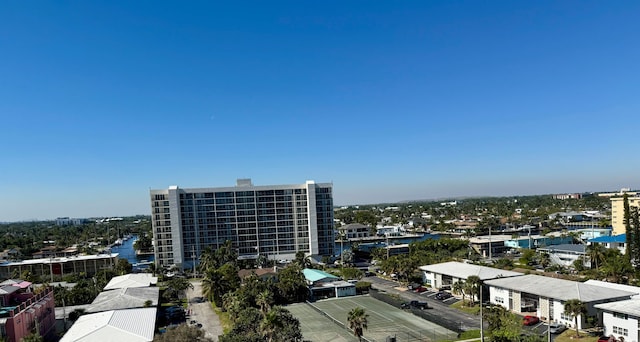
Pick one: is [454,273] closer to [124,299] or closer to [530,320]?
[530,320]

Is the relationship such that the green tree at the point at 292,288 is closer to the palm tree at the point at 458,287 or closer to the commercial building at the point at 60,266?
the palm tree at the point at 458,287

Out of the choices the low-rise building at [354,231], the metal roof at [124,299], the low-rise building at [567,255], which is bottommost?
the low-rise building at [354,231]

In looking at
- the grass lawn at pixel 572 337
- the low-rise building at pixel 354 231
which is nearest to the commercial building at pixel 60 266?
the low-rise building at pixel 354 231

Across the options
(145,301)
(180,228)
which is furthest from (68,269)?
(145,301)

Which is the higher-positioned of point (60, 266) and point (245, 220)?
point (245, 220)

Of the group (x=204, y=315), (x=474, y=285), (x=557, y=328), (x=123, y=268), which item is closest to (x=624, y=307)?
(x=557, y=328)

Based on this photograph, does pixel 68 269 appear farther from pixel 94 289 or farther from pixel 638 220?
pixel 638 220
